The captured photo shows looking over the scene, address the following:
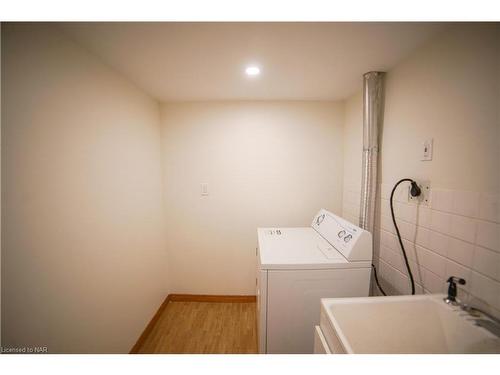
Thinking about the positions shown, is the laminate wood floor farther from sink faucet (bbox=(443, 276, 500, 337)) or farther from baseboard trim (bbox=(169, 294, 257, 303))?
sink faucet (bbox=(443, 276, 500, 337))

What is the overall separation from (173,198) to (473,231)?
2.20m

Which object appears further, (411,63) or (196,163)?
(196,163)

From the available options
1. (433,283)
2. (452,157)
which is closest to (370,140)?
(452,157)

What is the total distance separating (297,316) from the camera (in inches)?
45.5

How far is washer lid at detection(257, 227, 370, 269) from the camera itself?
1126mm

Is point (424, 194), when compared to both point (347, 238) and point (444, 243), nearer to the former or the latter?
point (444, 243)

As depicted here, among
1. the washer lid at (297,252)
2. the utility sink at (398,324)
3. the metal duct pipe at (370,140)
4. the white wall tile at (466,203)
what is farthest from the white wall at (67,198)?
the white wall tile at (466,203)

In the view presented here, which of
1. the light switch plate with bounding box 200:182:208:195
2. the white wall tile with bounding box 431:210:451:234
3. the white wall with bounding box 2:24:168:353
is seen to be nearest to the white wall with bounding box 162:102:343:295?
the light switch plate with bounding box 200:182:208:195

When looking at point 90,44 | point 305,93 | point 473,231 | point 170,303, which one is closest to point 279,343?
point 473,231

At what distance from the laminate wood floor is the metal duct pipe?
1.42m

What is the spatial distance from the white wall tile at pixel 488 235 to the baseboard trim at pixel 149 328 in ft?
7.47

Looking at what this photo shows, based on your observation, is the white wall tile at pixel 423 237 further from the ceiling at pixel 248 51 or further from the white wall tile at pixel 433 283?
the ceiling at pixel 248 51

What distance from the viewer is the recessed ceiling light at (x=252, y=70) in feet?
4.06
